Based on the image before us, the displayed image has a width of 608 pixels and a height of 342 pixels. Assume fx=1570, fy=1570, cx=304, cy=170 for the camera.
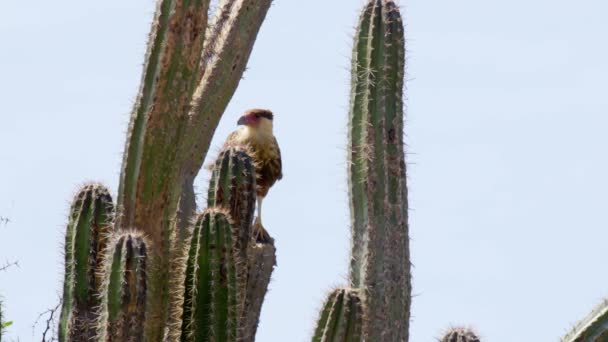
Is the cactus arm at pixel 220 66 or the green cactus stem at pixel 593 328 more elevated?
the cactus arm at pixel 220 66

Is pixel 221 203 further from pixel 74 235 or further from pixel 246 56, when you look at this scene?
pixel 246 56

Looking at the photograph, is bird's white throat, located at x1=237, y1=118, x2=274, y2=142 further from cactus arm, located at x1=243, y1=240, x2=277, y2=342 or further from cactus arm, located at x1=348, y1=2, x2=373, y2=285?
cactus arm, located at x1=348, y1=2, x2=373, y2=285

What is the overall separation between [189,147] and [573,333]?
2412mm

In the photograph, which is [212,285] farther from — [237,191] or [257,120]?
[257,120]

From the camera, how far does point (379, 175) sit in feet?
25.9

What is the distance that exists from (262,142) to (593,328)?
293 centimetres

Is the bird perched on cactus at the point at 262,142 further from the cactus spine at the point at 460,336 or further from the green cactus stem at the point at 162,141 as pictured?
the cactus spine at the point at 460,336

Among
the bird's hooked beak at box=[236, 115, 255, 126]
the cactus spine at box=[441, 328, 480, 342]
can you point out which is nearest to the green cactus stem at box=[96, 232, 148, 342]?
the cactus spine at box=[441, 328, 480, 342]

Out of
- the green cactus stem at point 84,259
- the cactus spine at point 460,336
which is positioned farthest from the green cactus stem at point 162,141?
the cactus spine at point 460,336

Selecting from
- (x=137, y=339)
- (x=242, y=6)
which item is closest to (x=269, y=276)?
(x=137, y=339)

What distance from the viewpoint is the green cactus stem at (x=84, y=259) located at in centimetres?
760

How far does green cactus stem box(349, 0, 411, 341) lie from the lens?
7.70 metres

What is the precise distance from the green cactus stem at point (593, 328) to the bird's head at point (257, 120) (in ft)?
9.56

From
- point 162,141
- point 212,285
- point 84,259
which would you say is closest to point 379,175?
point 162,141
